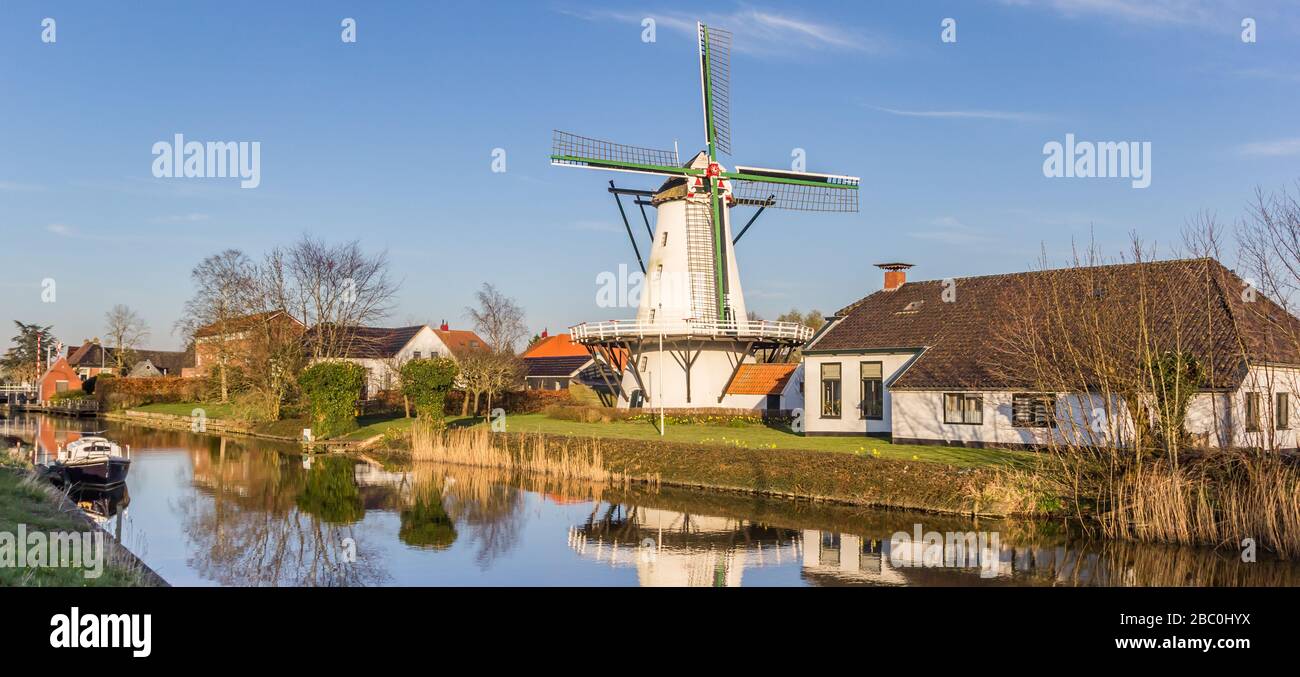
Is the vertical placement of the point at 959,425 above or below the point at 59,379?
below

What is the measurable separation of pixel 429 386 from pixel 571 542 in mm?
18231

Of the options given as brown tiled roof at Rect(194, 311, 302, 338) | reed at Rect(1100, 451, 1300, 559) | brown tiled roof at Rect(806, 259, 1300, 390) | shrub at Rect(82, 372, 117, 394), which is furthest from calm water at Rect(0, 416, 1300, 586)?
shrub at Rect(82, 372, 117, 394)

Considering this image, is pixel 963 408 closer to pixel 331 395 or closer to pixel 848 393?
pixel 848 393

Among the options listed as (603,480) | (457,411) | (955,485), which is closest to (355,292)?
(457,411)

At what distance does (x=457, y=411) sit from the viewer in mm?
46688

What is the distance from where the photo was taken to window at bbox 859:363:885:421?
26.5 m

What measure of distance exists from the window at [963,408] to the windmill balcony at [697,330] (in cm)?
1183

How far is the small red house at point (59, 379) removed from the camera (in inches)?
3036

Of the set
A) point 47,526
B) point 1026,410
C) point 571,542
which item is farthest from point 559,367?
point 47,526

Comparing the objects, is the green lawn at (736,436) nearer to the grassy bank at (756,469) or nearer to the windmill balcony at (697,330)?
the grassy bank at (756,469)

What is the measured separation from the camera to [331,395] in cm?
3675

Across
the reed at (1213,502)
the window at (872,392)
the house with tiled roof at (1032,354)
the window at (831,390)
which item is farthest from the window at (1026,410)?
the window at (831,390)
